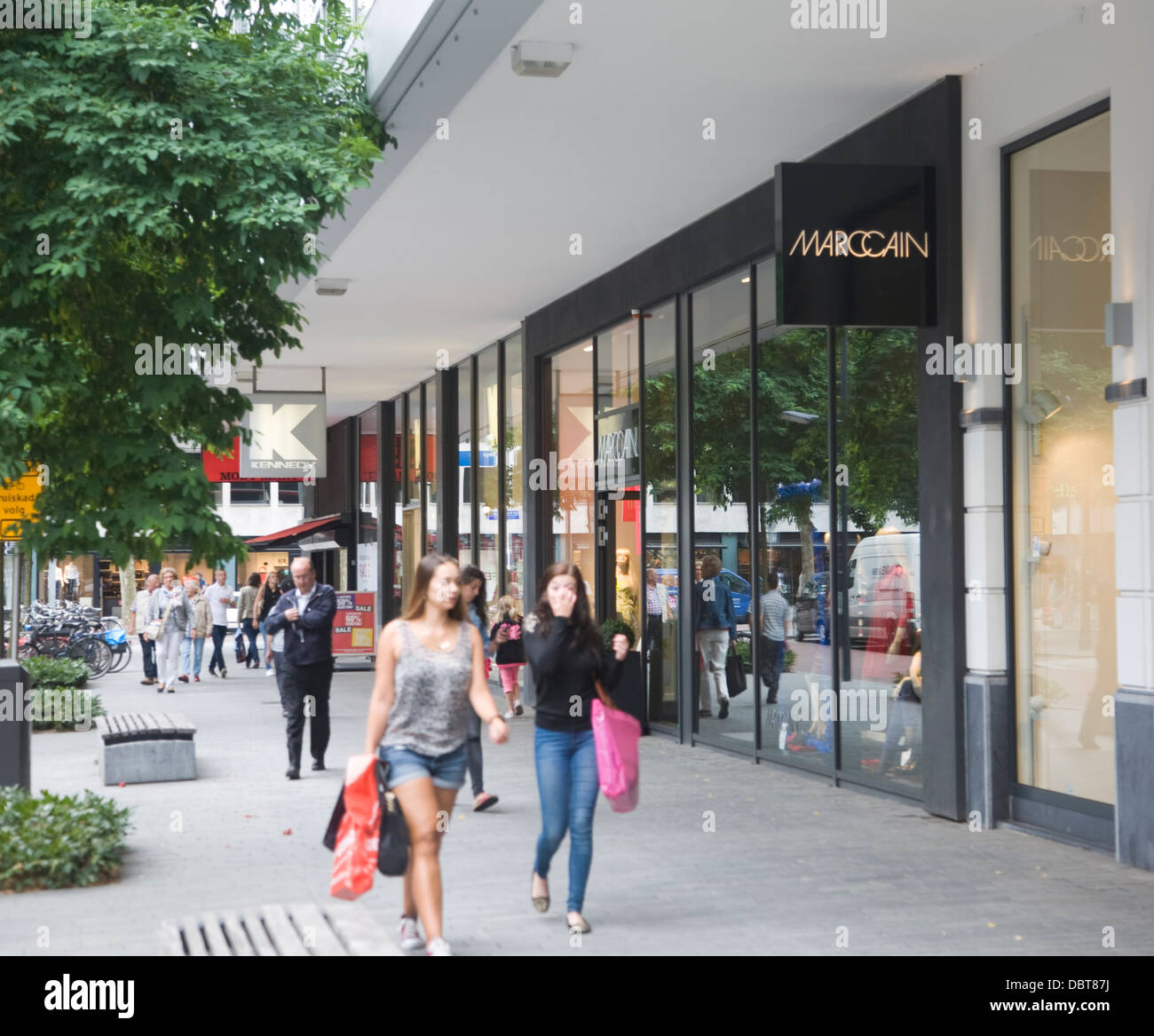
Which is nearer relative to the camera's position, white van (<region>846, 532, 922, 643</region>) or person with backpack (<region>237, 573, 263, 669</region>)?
white van (<region>846, 532, 922, 643</region>)

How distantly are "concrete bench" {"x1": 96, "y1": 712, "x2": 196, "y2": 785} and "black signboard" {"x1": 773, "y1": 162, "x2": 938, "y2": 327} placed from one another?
20.6 ft

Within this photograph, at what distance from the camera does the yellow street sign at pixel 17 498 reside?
367 inches

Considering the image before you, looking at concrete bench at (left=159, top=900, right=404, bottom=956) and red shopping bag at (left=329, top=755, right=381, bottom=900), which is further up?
red shopping bag at (left=329, top=755, right=381, bottom=900)

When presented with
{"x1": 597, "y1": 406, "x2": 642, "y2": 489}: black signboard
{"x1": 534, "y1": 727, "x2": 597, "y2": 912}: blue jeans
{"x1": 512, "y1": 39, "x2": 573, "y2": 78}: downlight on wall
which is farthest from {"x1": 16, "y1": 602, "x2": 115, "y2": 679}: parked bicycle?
{"x1": 534, "y1": 727, "x2": 597, "y2": 912}: blue jeans

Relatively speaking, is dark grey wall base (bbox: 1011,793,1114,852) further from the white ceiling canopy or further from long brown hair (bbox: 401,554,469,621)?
the white ceiling canopy

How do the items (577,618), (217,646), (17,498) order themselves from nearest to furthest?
(577,618), (17,498), (217,646)

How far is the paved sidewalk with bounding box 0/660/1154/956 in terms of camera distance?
6.52m

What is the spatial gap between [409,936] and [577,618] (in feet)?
5.39

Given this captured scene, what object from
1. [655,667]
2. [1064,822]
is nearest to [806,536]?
[1064,822]

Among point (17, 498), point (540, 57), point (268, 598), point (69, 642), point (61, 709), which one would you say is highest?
point (540, 57)

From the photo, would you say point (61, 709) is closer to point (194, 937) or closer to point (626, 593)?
point (626, 593)

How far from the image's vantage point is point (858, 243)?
966 centimetres

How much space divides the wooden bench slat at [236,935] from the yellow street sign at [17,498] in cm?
367
